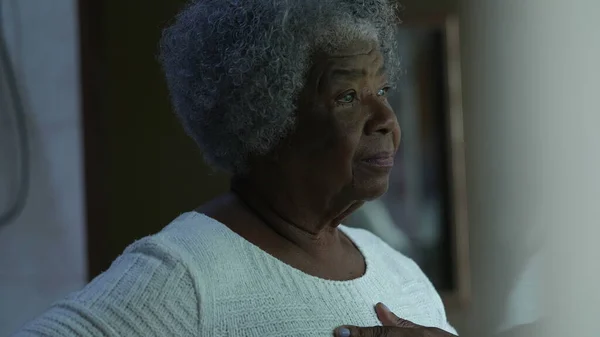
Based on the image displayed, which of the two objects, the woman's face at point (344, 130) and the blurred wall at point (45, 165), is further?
the blurred wall at point (45, 165)

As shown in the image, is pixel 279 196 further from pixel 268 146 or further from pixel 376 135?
pixel 376 135

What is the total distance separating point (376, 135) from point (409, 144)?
41.8 inches

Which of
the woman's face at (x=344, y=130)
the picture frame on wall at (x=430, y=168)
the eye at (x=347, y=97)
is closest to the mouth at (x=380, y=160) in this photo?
the woman's face at (x=344, y=130)

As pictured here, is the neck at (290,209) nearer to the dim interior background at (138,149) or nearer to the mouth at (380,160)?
the mouth at (380,160)

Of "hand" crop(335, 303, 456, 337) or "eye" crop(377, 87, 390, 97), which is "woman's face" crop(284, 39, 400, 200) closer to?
"eye" crop(377, 87, 390, 97)

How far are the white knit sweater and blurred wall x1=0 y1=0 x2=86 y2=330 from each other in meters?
1.01

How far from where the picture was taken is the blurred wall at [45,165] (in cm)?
210

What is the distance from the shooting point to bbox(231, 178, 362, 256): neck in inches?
50.6

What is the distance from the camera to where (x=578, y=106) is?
2217 mm

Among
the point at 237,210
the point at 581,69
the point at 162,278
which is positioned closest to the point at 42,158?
the point at 237,210

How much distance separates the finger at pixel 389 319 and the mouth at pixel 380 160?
25 cm

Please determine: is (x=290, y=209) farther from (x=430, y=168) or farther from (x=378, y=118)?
(x=430, y=168)

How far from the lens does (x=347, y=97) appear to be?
4.07 feet

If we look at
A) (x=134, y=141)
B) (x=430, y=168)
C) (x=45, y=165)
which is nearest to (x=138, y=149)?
(x=134, y=141)
